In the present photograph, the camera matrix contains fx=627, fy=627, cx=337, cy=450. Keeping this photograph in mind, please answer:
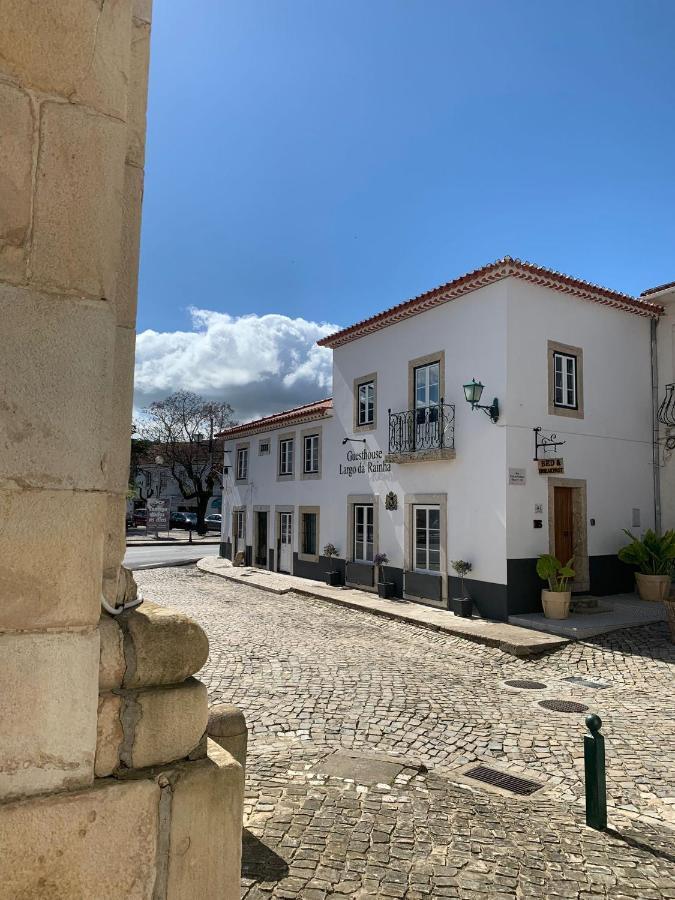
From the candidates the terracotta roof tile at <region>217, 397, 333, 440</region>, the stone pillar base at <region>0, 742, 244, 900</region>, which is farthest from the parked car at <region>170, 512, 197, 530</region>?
the stone pillar base at <region>0, 742, 244, 900</region>

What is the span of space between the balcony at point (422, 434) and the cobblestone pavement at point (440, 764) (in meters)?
3.92

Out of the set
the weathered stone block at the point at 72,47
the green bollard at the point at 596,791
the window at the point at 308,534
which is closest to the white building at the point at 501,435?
the window at the point at 308,534

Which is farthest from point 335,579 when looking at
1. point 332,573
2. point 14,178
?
point 14,178

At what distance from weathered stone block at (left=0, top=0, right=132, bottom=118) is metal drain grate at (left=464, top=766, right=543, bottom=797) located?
4940mm

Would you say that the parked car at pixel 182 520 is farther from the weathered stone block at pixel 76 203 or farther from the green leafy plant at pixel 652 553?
the weathered stone block at pixel 76 203

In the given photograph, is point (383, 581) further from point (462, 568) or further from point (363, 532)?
point (462, 568)

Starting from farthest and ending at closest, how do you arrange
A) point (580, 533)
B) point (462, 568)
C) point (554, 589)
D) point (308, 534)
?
point (308, 534)
point (580, 533)
point (462, 568)
point (554, 589)

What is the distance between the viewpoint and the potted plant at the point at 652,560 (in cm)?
1240

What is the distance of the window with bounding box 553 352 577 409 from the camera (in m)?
12.4

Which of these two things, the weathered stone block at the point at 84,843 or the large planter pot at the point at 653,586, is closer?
the weathered stone block at the point at 84,843

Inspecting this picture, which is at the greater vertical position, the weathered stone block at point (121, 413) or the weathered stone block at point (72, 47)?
the weathered stone block at point (72, 47)

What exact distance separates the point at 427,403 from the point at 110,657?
12189 millimetres

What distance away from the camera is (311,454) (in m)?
18.4

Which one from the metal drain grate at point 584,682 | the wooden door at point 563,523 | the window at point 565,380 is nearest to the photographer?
the metal drain grate at point 584,682
